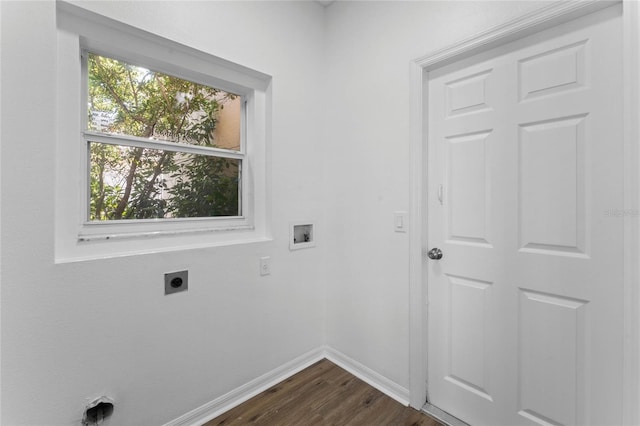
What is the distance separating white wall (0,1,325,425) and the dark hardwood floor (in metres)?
0.16

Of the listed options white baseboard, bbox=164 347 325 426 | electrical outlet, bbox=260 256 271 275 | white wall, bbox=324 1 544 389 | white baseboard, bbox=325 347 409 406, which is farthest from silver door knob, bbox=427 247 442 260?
white baseboard, bbox=164 347 325 426

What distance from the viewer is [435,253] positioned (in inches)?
66.9

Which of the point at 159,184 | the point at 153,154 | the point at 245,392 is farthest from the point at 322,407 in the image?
the point at 153,154

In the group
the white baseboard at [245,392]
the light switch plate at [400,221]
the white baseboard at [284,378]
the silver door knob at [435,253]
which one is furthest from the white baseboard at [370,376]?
the light switch plate at [400,221]

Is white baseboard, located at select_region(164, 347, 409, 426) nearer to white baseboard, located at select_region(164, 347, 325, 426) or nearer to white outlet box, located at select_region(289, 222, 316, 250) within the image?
white baseboard, located at select_region(164, 347, 325, 426)

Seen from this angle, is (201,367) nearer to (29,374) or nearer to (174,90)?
(29,374)

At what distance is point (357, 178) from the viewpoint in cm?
205

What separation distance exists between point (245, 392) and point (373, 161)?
66.7 inches

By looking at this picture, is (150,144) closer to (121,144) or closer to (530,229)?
(121,144)

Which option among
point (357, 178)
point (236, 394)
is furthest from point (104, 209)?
point (357, 178)

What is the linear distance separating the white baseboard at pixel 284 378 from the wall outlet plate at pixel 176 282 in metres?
0.70

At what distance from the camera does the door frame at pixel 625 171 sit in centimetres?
108

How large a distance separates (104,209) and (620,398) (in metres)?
2.43

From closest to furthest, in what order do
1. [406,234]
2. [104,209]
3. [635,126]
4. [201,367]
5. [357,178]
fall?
[635,126]
[104,209]
[201,367]
[406,234]
[357,178]
